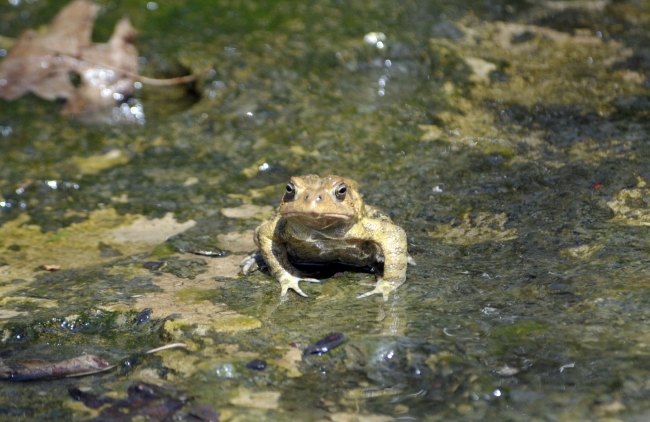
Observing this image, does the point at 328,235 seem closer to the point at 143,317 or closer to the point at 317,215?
the point at 317,215

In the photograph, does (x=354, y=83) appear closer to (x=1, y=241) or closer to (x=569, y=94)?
(x=569, y=94)

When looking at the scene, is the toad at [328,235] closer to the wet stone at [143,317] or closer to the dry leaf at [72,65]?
the wet stone at [143,317]

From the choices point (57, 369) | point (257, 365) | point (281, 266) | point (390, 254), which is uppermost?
point (390, 254)

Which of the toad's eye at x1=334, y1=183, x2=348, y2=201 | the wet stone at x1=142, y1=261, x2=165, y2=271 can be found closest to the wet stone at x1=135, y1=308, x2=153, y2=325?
the wet stone at x1=142, y1=261, x2=165, y2=271

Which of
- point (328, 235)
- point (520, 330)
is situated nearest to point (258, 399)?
point (520, 330)

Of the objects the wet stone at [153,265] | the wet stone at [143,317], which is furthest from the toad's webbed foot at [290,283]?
the wet stone at [153,265]

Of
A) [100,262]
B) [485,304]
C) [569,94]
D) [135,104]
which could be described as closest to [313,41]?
[135,104]

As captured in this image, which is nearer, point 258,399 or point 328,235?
point 258,399
